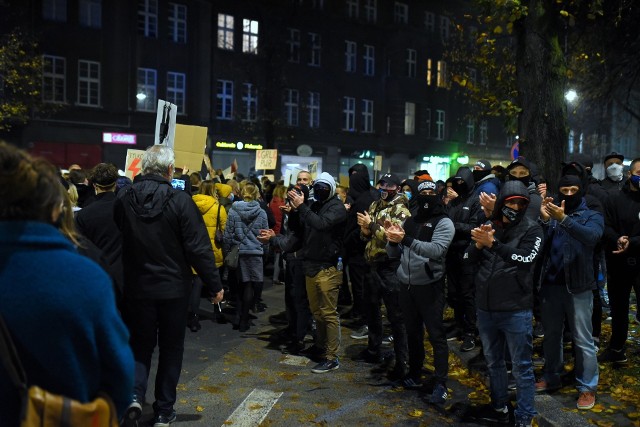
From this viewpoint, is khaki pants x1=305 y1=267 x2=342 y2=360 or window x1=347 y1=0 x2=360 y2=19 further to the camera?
window x1=347 y1=0 x2=360 y2=19

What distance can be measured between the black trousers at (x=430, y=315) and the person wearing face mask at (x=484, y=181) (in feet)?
5.48

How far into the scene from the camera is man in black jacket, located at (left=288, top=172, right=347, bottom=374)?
7.14 m

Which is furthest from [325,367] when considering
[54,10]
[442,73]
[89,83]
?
[442,73]

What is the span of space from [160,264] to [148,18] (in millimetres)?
30464

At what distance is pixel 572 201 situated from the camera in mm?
5848

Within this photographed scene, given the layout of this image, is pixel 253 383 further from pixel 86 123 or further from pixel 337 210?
pixel 86 123

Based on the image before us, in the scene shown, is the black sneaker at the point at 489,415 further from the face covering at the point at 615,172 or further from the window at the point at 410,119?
the window at the point at 410,119

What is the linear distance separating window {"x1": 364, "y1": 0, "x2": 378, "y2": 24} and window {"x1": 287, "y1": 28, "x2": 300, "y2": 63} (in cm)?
612

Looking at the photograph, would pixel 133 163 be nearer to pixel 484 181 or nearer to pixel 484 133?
pixel 484 181

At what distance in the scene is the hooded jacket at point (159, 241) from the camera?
16.8 feet

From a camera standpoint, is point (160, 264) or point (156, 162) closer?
point (160, 264)

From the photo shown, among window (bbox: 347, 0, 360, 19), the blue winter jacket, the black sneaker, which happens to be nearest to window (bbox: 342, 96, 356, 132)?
window (bbox: 347, 0, 360, 19)

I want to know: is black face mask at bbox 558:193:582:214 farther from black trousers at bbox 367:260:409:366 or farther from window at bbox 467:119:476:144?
window at bbox 467:119:476:144

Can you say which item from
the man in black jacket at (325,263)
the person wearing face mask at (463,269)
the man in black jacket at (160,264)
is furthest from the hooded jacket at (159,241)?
the person wearing face mask at (463,269)
